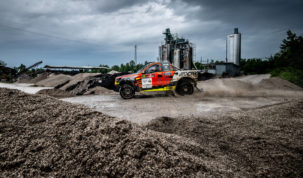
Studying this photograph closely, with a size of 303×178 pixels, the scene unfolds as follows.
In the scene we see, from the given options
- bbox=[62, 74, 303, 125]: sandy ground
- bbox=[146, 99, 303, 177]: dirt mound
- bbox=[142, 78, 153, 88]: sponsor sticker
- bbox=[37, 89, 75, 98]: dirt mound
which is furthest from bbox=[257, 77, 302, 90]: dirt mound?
bbox=[37, 89, 75, 98]: dirt mound

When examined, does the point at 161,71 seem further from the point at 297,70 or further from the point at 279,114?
the point at 297,70

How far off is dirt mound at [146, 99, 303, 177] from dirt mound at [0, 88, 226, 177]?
0.53 metres

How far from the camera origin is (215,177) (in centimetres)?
243

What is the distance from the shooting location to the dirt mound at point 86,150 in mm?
2350

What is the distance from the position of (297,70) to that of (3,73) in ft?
134

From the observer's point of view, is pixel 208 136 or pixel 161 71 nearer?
pixel 208 136

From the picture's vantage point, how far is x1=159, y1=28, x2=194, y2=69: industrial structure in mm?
20328

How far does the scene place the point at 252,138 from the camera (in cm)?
387

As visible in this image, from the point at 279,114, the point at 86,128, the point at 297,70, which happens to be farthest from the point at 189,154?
the point at 297,70

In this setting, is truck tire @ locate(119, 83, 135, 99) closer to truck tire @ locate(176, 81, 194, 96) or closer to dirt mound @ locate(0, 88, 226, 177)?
truck tire @ locate(176, 81, 194, 96)

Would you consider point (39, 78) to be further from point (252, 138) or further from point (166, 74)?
point (252, 138)

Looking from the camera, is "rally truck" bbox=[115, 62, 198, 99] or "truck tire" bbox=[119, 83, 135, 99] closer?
"rally truck" bbox=[115, 62, 198, 99]

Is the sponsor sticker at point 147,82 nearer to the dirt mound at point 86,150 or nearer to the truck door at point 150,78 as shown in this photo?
the truck door at point 150,78

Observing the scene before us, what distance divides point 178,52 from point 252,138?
59.8ft
